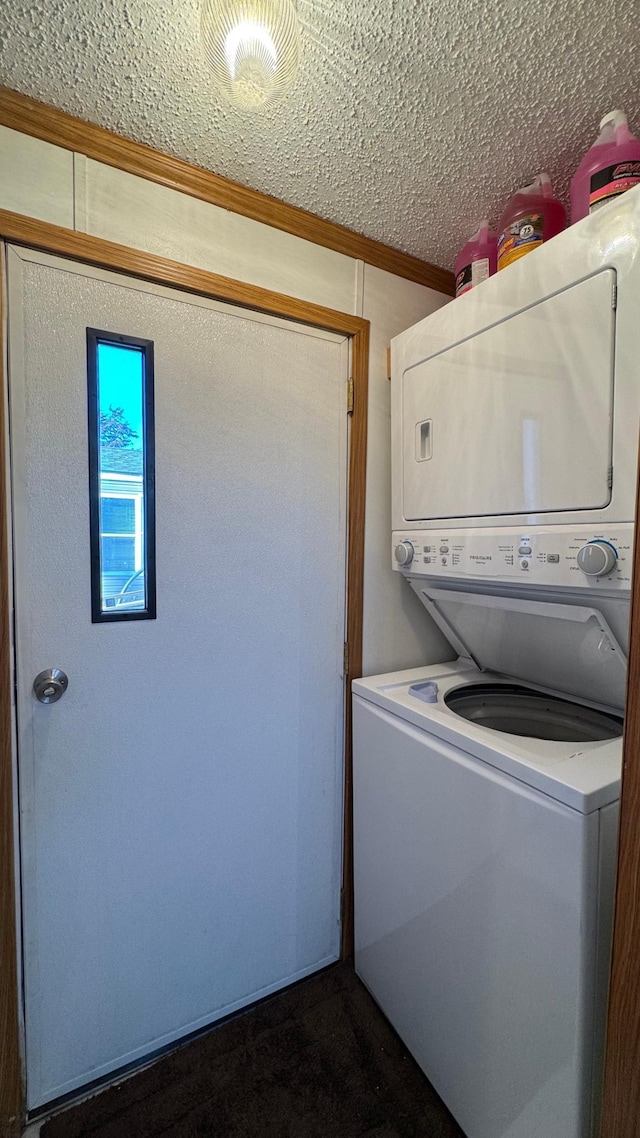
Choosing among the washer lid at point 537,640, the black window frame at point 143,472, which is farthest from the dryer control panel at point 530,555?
the black window frame at point 143,472

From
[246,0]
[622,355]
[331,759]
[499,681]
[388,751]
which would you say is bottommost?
[331,759]

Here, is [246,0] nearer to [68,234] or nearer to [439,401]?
[68,234]

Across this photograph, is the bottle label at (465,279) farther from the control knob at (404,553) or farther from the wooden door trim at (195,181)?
the control knob at (404,553)

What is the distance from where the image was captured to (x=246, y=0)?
91cm

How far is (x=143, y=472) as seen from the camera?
142cm

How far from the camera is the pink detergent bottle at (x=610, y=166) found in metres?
1.03

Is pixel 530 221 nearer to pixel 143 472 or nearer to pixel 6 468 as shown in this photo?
pixel 143 472

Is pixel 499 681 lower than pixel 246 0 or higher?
lower

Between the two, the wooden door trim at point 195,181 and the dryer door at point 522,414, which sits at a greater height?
the wooden door trim at point 195,181

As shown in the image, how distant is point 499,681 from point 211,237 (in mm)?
1795

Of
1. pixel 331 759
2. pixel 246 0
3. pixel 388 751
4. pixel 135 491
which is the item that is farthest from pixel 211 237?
pixel 331 759

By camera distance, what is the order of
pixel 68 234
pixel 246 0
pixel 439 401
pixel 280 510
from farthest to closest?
pixel 280 510 → pixel 439 401 → pixel 68 234 → pixel 246 0

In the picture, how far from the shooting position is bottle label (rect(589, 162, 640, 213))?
1.03 m

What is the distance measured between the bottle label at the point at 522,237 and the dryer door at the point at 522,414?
0.73 ft
